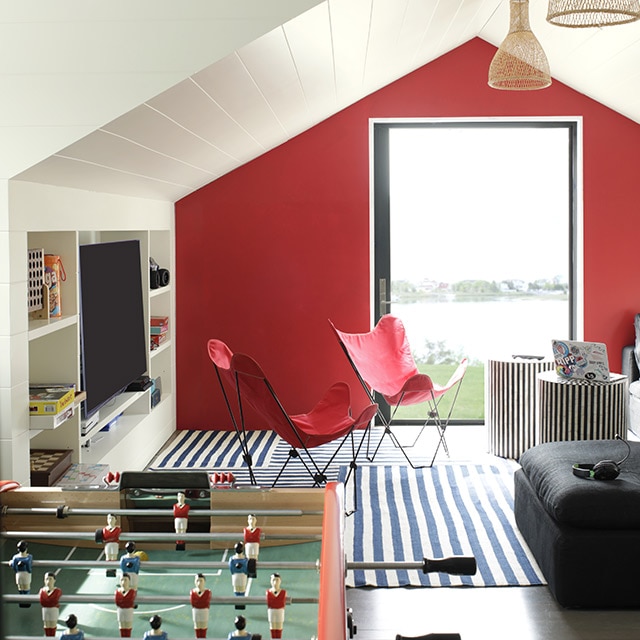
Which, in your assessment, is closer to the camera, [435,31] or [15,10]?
[15,10]

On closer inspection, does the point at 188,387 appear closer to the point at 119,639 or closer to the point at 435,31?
the point at 435,31

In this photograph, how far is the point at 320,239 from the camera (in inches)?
251

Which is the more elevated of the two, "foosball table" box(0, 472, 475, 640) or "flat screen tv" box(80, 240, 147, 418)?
"flat screen tv" box(80, 240, 147, 418)

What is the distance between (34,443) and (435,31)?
10.9ft

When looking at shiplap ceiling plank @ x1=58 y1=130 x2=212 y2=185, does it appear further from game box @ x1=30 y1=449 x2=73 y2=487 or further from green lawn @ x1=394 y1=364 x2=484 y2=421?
green lawn @ x1=394 y1=364 x2=484 y2=421

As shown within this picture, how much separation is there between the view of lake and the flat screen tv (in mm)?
2020

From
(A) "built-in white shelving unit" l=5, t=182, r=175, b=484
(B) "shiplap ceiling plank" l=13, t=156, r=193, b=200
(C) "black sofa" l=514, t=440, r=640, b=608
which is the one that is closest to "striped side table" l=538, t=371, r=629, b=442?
(C) "black sofa" l=514, t=440, r=640, b=608

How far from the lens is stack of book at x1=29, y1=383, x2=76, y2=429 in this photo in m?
3.39

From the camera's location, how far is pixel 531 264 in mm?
6492

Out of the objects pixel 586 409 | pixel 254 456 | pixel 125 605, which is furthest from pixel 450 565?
pixel 254 456

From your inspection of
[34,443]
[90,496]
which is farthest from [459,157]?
[90,496]

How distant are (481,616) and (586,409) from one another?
6.18 ft

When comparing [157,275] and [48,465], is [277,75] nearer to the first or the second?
[48,465]

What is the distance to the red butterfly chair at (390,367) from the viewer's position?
5.32m
